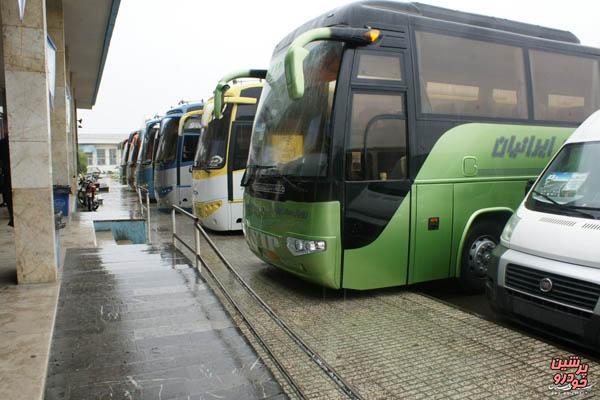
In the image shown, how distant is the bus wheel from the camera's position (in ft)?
21.4

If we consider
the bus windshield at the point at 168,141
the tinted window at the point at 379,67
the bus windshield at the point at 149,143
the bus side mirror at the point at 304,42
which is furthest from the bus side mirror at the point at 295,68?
the bus windshield at the point at 149,143

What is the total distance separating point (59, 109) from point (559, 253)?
12500 millimetres

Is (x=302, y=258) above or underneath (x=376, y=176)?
underneath

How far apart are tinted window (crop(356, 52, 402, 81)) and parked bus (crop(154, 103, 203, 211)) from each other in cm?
1026

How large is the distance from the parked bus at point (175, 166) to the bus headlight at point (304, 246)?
A: 9.86 metres

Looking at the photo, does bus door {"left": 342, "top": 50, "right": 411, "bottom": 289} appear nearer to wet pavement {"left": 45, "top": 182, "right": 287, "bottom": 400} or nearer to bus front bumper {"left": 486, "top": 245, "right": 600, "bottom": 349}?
bus front bumper {"left": 486, "top": 245, "right": 600, "bottom": 349}

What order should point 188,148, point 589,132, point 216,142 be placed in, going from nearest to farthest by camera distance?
1. point 589,132
2. point 216,142
3. point 188,148

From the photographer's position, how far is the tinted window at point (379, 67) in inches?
227

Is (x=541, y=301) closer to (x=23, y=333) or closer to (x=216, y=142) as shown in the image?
(x=23, y=333)

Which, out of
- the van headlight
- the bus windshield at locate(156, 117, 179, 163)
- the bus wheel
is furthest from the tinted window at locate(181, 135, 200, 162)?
the van headlight

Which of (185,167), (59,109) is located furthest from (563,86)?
(59,109)

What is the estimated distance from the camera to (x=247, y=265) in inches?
322

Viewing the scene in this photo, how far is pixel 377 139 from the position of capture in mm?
5879

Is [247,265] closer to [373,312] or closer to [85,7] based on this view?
[373,312]
